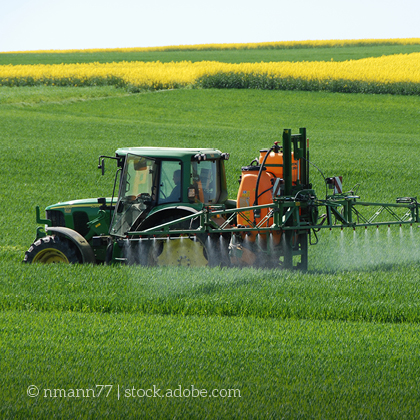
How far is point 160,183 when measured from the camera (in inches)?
382

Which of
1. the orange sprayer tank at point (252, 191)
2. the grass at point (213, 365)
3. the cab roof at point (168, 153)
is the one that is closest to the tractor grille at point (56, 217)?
the cab roof at point (168, 153)

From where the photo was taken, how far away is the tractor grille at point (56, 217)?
36.1 ft

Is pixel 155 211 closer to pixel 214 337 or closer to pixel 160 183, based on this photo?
pixel 160 183

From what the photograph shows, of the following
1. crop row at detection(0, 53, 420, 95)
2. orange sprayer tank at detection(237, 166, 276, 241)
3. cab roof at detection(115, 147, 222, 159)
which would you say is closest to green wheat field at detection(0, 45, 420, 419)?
orange sprayer tank at detection(237, 166, 276, 241)

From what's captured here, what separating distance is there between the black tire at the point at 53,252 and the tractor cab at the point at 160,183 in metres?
0.73

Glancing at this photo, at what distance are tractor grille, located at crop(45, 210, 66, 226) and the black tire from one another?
977 millimetres

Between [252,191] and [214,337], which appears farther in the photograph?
[252,191]

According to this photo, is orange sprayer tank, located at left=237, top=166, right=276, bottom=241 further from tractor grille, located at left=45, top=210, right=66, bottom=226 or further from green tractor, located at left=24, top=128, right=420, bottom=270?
tractor grille, located at left=45, top=210, right=66, bottom=226

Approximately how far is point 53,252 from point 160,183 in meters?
2.16

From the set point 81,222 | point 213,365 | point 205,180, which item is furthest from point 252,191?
point 213,365

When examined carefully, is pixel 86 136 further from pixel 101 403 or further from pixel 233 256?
pixel 101 403

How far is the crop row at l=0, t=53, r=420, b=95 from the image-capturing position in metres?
41.4

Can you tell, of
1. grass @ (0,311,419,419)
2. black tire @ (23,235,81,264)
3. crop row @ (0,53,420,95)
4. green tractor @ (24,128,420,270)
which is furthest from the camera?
crop row @ (0,53,420,95)

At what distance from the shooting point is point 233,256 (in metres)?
9.34
